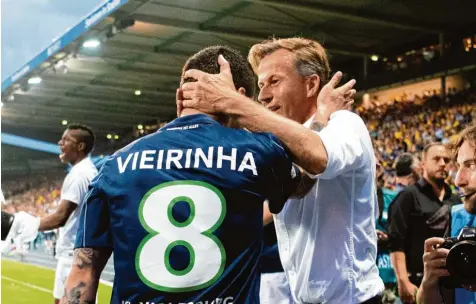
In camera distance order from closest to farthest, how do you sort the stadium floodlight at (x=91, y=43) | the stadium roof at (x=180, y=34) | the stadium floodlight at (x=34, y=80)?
the stadium roof at (x=180, y=34)
the stadium floodlight at (x=91, y=43)
the stadium floodlight at (x=34, y=80)

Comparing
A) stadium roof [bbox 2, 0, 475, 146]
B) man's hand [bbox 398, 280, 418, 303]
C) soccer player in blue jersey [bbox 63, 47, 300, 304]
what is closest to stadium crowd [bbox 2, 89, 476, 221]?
stadium roof [bbox 2, 0, 475, 146]

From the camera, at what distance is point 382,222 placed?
698 centimetres

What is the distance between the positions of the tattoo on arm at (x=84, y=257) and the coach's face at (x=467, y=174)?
53.8 inches

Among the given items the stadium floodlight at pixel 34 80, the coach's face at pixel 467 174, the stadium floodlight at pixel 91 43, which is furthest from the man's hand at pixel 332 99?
the stadium floodlight at pixel 34 80

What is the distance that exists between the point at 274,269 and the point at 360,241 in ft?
4.81

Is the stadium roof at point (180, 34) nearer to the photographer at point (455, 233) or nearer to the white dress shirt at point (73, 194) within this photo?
the white dress shirt at point (73, 194)

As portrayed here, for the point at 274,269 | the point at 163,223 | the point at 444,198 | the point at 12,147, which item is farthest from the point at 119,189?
the point at 12,147

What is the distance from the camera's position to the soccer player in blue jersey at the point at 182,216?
1903 millimetres

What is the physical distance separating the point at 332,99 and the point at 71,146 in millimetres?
4545

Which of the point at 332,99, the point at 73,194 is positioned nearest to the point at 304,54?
the point at 332,99

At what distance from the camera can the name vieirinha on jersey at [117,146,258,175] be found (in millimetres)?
1943

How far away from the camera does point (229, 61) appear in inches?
86.7

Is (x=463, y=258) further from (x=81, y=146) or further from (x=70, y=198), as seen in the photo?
(x=81, y=146)

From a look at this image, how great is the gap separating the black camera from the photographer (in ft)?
0.12
